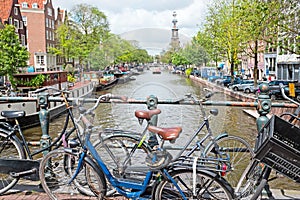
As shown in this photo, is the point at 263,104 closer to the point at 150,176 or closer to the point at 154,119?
the point at 154,119

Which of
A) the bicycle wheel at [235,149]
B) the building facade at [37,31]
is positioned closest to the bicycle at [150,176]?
the bicycle wheel at [235,149]

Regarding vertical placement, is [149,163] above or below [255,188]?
above

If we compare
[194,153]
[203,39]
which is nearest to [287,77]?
[203,39]

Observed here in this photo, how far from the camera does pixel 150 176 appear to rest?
3277 mm

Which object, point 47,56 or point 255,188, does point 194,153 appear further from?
point 47,56

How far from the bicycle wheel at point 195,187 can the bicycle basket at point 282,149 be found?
16.6 inches

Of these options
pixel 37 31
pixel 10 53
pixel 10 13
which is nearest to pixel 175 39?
pixel 37 31

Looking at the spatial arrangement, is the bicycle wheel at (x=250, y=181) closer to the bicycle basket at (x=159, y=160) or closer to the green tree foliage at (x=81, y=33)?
the bicycle basket at (x=159, y=160)

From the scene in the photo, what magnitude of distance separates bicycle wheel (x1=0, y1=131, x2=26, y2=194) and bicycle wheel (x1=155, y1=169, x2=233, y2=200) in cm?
174

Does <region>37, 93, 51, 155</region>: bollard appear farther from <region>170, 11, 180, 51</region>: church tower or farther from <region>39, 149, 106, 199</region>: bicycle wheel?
<region>170, 11, 180, 51</region>: church tower

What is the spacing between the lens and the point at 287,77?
3903cm

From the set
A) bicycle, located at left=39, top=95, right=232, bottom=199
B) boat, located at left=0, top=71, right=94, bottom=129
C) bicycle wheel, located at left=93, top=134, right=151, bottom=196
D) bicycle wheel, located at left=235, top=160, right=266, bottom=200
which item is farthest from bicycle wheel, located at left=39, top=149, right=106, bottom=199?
boat, located at left=0, top=71, right=94, bottom=129

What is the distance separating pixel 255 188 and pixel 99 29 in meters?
55.0

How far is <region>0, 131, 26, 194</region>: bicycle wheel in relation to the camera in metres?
3.90
